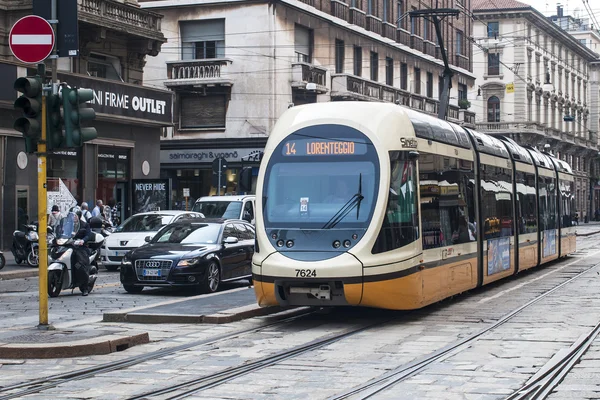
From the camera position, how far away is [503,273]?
19.1 metres

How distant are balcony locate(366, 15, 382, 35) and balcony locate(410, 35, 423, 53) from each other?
4.40 m

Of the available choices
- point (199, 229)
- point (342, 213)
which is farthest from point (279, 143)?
point (199, 229)

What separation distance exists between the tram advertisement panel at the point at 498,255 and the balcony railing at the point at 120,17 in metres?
15.6

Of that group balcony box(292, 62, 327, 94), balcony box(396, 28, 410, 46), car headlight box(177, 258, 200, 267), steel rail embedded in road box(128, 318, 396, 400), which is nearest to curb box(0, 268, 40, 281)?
car headlight box(177, 258, 200, 267)

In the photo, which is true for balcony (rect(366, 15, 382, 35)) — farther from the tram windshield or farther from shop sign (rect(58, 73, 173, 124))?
the tram windshield

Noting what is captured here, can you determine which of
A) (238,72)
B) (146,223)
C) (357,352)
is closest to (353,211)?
(357,352)

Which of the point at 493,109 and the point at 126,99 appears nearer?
the point at 126,99

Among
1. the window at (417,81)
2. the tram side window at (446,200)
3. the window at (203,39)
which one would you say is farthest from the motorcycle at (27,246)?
the window at (417,81)

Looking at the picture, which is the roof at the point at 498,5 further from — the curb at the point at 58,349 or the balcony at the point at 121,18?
the curb at the point at 58,349

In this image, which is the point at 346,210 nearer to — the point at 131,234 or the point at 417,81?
the point at 131,234

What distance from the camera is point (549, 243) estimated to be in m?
24.8

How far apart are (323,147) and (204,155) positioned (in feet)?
91.7

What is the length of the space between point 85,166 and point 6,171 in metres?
3.67

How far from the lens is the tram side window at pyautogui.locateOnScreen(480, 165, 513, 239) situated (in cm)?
1761
